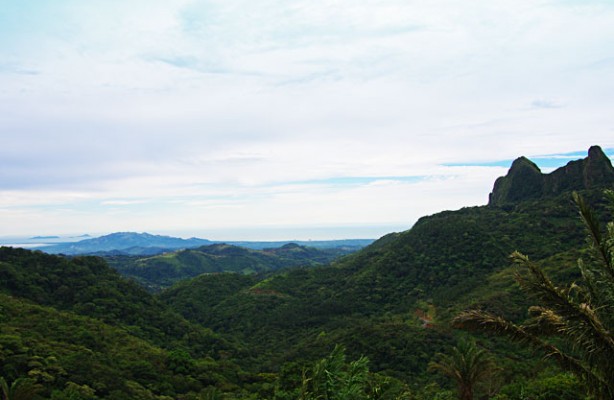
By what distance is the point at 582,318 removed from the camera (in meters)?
7.91

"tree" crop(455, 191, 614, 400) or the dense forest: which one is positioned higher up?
"tree" crop(455, 191, 614, 400)

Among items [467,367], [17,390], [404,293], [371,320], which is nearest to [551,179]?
[404,293]

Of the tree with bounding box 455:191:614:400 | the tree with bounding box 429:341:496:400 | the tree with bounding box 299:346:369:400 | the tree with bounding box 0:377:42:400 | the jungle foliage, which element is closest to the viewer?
the tree with bounding box 455:191:614:400

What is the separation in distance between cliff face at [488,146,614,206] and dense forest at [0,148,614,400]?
0.59 meters

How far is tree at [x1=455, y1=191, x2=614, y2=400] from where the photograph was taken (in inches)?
314

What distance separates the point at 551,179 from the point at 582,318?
507 feet

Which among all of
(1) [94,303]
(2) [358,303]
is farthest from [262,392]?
(2) [358,303]

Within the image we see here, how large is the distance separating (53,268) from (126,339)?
27740 millimetres

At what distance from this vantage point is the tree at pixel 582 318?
7977mm

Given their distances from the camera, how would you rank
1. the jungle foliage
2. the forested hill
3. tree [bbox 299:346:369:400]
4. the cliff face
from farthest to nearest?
the cliff face
the forested hill
the jungle foliage
tree [bbox 299:346:369:400]

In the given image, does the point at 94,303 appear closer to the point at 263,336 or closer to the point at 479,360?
the point at 263,336

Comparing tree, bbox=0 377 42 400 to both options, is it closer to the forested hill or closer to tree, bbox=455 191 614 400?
tree, bbox=455 191 614 400

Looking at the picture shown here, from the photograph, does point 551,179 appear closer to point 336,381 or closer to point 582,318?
point 336,381

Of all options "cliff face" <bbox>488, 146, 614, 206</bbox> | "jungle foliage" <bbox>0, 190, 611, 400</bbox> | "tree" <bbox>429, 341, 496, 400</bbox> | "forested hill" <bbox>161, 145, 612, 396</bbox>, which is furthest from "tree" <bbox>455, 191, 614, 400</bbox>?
"cliff face" <bbox>488, 146, 614, 206</bbox>
